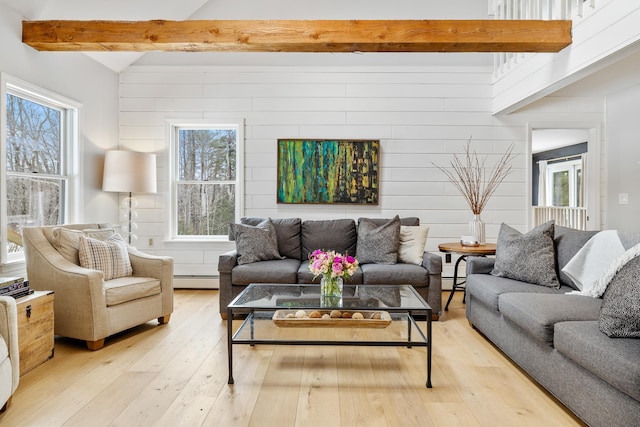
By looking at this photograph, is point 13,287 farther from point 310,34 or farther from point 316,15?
point 316,15

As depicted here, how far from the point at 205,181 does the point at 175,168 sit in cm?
40

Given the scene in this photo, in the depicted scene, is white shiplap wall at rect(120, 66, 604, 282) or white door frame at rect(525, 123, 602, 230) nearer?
white door frame at rect(525, 123, 602, 230)

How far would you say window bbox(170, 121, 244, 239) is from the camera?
5.16 metres

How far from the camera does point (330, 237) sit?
4.34 metres

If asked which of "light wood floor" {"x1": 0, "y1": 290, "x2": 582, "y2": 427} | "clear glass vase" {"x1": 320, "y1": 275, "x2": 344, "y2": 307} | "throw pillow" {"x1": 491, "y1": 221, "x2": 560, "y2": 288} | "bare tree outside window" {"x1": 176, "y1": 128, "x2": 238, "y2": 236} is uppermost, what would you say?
"bare tree outside window" {"x1": 176, "y1": 128, "x2": 238, "y2": 236}

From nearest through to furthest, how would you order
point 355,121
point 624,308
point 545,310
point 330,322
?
point 624,308 < point 545,310 < point 330,322 < point 355,121

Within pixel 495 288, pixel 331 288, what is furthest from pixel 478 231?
pixel 331 288

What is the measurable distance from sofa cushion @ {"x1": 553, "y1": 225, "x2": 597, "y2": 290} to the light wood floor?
29.3 inches

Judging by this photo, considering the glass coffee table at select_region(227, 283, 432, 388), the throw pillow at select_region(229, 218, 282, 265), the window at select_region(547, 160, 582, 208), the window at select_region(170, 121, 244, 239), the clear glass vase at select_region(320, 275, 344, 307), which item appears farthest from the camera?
the window at select_region(547, 160, 582, 208)

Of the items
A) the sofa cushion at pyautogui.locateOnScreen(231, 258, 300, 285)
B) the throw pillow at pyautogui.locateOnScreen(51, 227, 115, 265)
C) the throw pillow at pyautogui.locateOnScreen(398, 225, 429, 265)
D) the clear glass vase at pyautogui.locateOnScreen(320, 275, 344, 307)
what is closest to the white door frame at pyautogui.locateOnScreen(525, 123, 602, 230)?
the throw pillow at pyautogui.locateOnScreen(398, 225, 429, 265)

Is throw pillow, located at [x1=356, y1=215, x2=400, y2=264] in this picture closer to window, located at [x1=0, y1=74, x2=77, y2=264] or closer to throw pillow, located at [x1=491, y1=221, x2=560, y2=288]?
throw pillow, located at [x1=491, y1=221, x2=560, y2=288]

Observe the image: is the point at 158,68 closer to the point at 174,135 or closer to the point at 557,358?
the point at 174,135

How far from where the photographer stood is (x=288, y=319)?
2.60 meters

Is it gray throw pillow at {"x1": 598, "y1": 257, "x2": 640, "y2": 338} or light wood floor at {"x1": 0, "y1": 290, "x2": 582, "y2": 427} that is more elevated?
gray throw pillow at {"x1": 598, "y1": 257, "x2": 640, "y2": 338}
